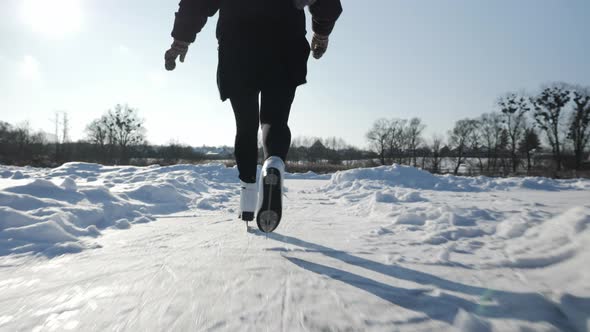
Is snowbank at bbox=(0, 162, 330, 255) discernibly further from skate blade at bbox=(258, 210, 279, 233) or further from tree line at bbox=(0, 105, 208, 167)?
tree line at bbox=(0, 105, 208, 167)

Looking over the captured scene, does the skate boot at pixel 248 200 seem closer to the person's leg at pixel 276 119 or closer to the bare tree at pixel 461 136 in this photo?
the person's leg at pixel 276 119

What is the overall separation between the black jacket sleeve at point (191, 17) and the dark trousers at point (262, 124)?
0.43 metres

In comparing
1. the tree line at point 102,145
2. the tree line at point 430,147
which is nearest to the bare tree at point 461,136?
the tree line at point 430,147

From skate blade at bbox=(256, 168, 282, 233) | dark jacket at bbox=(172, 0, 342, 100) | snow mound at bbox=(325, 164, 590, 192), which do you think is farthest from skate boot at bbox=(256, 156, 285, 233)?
snow mound at bbox=(325, 164, 590, 192)

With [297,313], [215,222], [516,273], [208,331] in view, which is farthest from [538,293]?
[215,222]

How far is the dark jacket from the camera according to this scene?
1209mm

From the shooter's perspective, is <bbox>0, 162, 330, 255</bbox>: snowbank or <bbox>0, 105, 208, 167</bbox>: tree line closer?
<bbox>0, 162, 330, 255</bbox>: snowbank

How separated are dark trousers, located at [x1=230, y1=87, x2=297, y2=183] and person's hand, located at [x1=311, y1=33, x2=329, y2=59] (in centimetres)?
36

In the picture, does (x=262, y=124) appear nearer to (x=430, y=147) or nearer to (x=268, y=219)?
(x=268, y=219)

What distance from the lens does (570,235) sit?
2.62 feet

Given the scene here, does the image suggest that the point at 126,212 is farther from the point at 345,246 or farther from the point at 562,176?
the point at 562,176

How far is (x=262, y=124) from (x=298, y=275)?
2.24ft

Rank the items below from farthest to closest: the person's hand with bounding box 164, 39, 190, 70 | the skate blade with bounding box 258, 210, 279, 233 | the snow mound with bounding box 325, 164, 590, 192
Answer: the snow mound with bounding box 325, 164, 590, 192, the person's hand with bounding box 164, 39, 190, 70, the skate blade with bounding box 258, 210, 279, 233

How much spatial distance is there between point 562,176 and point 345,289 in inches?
Result: 860
